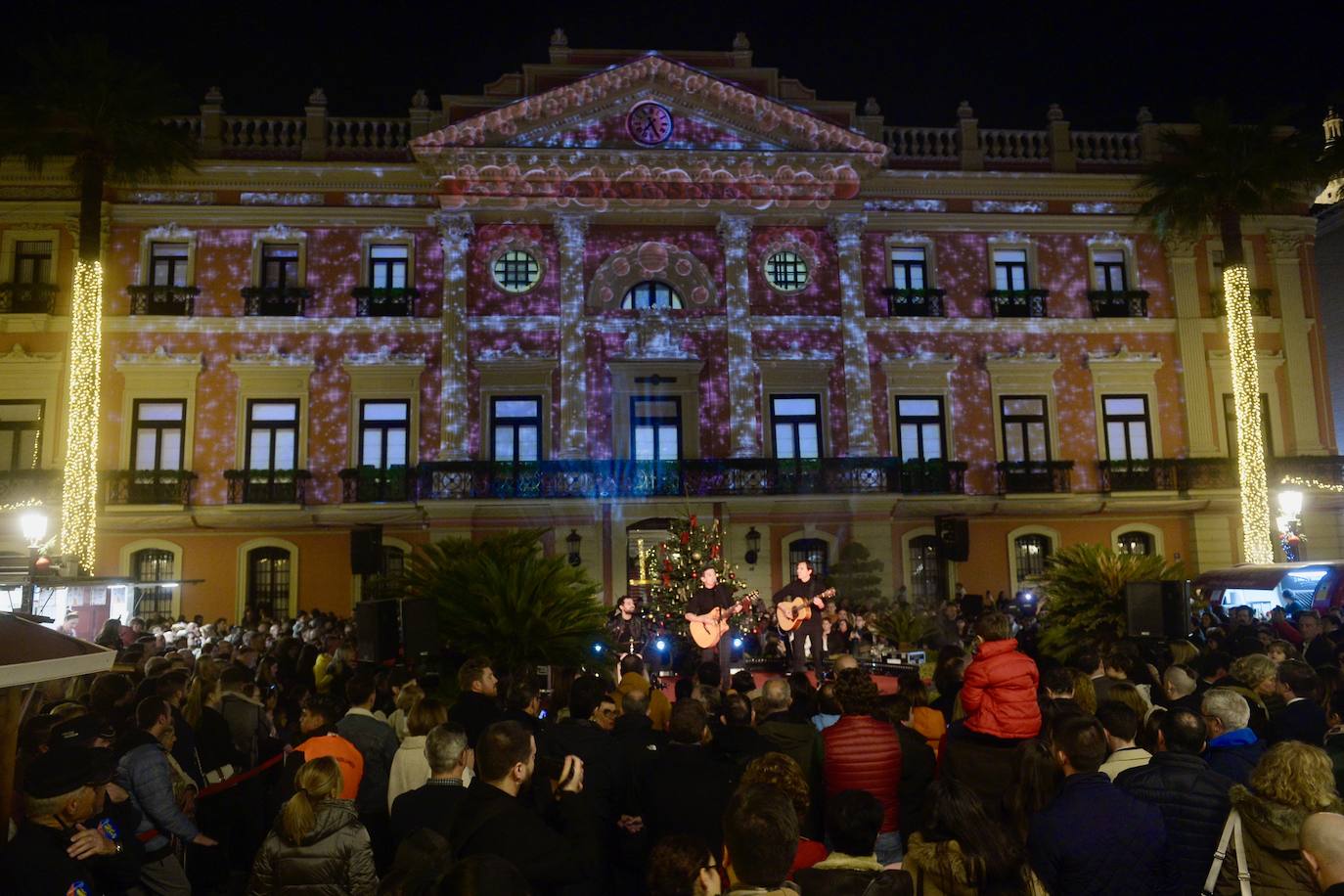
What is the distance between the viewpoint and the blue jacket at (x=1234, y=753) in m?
5.69

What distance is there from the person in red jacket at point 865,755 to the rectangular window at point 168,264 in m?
24.2

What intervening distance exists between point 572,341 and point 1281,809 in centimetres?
2263

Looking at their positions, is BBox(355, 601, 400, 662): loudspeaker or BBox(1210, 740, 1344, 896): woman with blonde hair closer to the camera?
BBox(1210, 740, 1344, 896): woman with blonde hair

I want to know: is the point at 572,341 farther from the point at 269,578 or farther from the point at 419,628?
the point at 419,628

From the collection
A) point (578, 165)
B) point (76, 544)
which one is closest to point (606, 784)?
point (76, 544)

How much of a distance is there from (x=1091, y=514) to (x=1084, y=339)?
4553mm

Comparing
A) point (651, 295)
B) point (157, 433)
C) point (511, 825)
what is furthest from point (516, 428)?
point (511, 825)

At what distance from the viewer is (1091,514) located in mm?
27203

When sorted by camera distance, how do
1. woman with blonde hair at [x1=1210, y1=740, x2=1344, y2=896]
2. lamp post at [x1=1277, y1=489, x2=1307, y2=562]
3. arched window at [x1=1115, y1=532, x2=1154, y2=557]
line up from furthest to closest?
arched window at [x1=1115, y1=532, x2=1154, y2=557], lamp post at [x1=1277, y1=489, x2=1307, y2=562], woman with blonde hair at [x1=1210, y1=740, x2=1344, y2=896]

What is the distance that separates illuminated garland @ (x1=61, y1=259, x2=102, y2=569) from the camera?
2219cm

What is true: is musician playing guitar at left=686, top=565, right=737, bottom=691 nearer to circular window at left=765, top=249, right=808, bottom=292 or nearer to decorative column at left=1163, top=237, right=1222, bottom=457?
circular window at left=765, top=249, right=808, bottom=292

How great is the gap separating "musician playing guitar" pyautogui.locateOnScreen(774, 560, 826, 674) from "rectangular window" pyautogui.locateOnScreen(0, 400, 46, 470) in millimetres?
18709

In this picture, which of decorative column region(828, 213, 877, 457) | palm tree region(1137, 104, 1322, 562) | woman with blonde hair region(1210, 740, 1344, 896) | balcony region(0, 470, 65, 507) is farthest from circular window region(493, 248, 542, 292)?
woman with blonde hair region(1210, 740, 1344, 896)

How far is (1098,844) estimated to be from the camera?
461 centimetres
